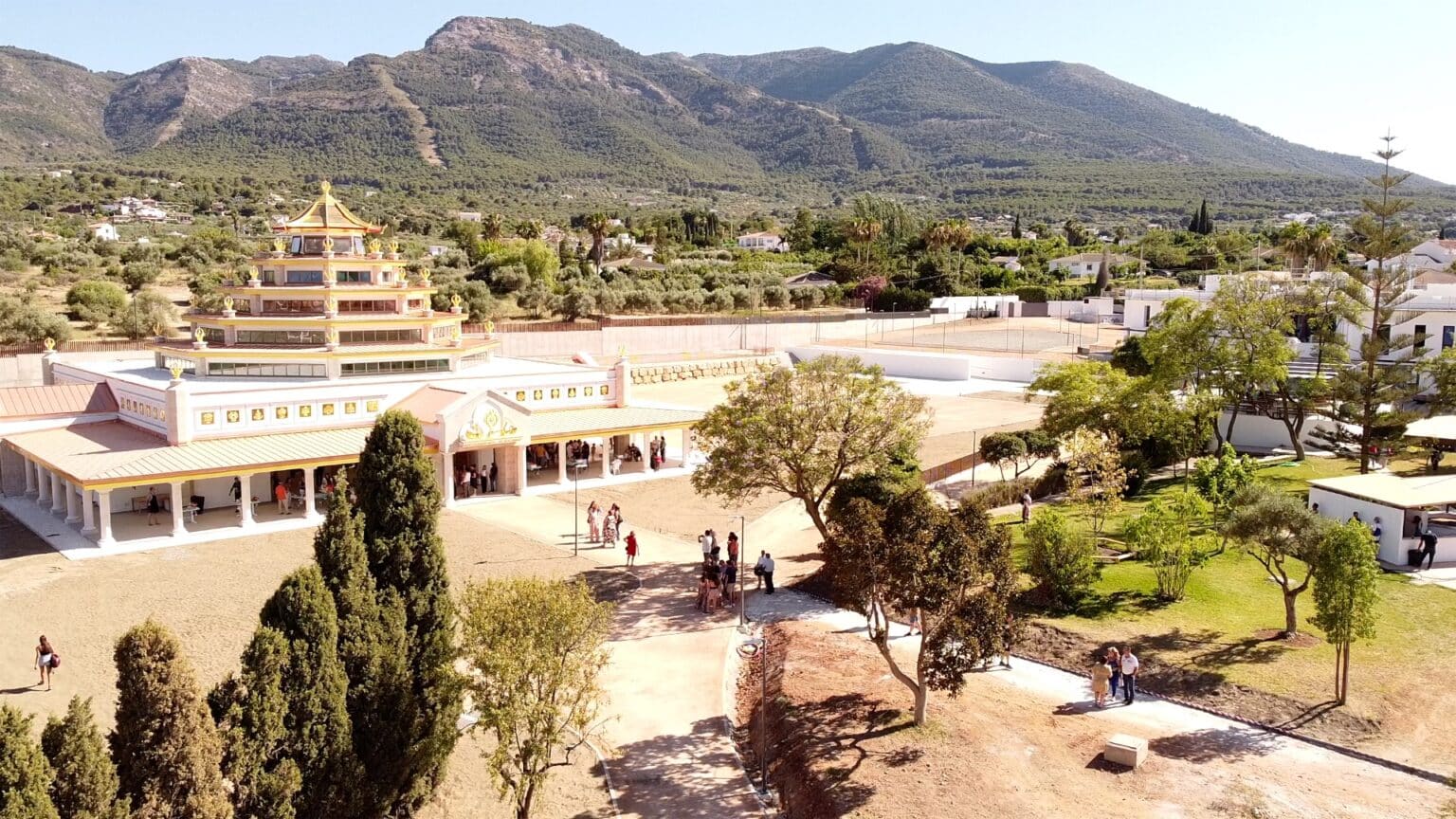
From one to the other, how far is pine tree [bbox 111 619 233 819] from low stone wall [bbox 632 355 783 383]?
1797 inches

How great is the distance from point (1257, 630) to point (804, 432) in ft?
30.6

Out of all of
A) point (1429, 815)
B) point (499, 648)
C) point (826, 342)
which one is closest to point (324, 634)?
point (499, 648)

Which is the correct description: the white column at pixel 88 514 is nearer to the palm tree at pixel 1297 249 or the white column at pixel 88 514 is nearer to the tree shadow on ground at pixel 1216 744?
the tree shadow on ground at pixel 1216 744

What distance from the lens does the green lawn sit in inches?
683

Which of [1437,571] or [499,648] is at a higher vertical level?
[499,648]

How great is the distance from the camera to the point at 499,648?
12.8 metres

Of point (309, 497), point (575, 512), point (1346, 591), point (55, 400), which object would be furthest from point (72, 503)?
point (1346, 591)

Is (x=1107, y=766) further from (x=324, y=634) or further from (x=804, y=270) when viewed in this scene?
(x=804, y=270)

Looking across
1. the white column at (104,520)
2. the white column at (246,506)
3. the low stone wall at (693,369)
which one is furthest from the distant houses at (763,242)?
the white column at (104,520)

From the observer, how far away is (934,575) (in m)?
15.0

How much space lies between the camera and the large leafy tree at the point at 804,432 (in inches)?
886

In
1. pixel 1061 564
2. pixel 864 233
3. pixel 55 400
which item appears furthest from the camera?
pixel 864 233

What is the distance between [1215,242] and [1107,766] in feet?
307

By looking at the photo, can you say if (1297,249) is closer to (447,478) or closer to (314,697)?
(447,478)
